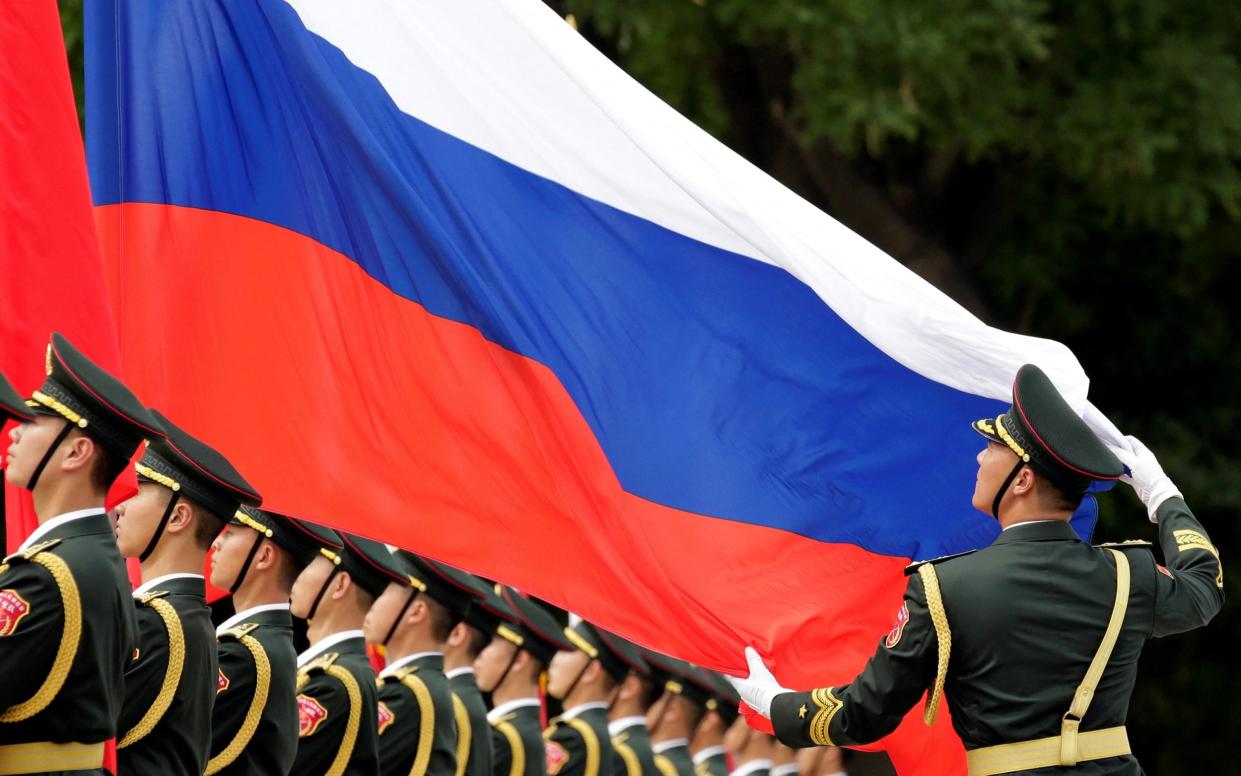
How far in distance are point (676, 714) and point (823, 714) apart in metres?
6.71

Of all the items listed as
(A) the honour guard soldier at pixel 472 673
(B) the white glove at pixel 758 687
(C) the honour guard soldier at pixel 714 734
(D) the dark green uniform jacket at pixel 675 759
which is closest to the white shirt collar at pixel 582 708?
(A) the honour guard soldier at pixel 472 673

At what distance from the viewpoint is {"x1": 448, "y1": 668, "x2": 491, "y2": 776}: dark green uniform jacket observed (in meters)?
7.76

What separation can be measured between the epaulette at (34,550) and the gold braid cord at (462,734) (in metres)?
3.43

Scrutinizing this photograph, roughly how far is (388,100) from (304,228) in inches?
16.8

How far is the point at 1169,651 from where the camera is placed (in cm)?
1600

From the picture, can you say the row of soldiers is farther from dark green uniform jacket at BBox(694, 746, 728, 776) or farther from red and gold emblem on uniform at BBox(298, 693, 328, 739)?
dark green uniform jacket at BBox(694, 746, 728, 776)

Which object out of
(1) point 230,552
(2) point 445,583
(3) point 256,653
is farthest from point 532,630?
(3) point 256,653

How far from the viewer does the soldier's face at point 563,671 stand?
956 centimetres

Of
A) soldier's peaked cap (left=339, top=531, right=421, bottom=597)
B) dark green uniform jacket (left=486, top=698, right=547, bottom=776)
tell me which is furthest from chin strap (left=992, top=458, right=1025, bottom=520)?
dark green uniform jacket (left=486, top=698, right=547, bottom=776)

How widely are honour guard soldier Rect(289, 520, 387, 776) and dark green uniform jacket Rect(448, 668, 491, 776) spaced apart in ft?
2.93

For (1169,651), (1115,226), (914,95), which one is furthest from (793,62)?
(1169,651)

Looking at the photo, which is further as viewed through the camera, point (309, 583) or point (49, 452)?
point (309, 583)

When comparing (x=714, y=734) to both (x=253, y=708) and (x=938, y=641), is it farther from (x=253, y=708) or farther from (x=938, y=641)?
(x=938, y=641)

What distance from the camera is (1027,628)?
194 inches
